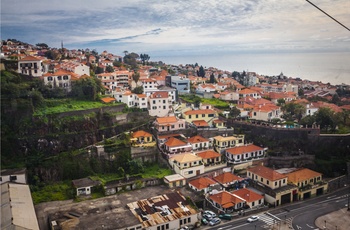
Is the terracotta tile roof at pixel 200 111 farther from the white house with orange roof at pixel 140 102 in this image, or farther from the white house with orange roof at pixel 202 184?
the white house with orange roof at pixel 202 184

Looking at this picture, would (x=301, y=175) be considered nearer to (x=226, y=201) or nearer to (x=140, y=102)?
(x=226, y=201)

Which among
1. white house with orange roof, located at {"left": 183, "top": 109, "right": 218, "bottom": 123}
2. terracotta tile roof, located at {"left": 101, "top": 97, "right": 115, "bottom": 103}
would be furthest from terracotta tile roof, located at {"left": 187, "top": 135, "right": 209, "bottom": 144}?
terracotta tile roof, located at {"left": 101, "top": 97, "right": 115, "bottom": 103}

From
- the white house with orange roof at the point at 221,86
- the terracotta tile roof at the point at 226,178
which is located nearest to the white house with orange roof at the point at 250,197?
the terracotta tile roof at the point at 226,178

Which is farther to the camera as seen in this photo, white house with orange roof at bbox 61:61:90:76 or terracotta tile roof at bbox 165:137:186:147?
white house with orange roof at bbox 61:61:90:76

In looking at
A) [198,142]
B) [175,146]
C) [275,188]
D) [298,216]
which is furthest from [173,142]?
[298,216]

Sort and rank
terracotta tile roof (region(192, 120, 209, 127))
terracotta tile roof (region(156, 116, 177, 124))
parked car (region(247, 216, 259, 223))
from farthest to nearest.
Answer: terracotta tile roof (region(192, 120, 209, 127)), terracotta tile roof (region(156, 116, 177, 124)), parked car (region(247, 216, 259, 223))

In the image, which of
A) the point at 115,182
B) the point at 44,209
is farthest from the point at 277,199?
the point at 44,209

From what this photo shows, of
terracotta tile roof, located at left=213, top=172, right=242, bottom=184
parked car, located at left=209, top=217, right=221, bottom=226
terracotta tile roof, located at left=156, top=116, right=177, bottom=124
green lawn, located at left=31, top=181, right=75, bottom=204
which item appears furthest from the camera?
terracotta tile roof, located at left=156, top=116, right=177, bottom=124

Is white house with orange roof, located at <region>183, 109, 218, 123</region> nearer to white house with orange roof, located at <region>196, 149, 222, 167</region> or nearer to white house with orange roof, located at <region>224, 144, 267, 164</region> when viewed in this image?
white house with orange roof, located at <region>224, 144, 267, 164</region>
